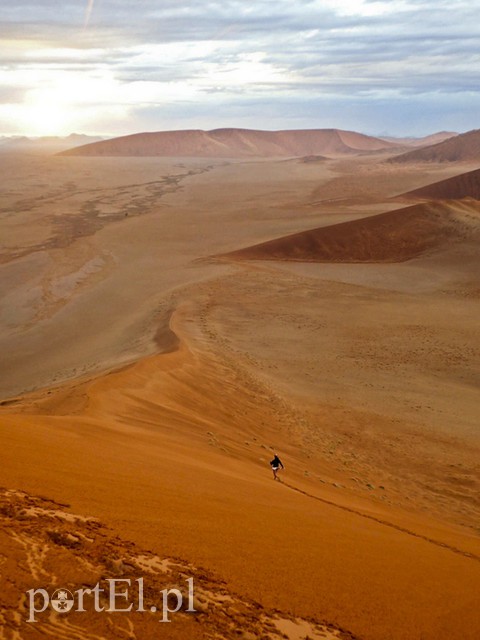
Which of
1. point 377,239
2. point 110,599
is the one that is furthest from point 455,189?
point 110,599

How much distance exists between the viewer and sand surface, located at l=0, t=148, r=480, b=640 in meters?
4.68

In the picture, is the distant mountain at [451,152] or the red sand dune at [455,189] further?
the distant mountain at [451,152]

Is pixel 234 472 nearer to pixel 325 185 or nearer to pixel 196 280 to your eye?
pixel 196 280

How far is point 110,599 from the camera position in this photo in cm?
424

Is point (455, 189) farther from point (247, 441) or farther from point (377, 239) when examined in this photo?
point (247, 441)

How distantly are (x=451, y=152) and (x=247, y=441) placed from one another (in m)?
136

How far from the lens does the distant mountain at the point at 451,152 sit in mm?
129625

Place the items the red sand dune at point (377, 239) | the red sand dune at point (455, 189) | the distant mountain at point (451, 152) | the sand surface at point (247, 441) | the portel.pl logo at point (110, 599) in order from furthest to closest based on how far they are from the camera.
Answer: the distant mountain at point (451, 152) → the red sand dune at point (455, 189) → the red sand dune at point (377, 239) → the sand surface at point (247, 441) → the portel.pl logo at point (110, 599)

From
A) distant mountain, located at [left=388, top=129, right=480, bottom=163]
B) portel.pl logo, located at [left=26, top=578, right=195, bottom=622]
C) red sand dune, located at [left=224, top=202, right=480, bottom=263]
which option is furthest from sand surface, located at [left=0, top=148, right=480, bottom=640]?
distant mountain, located at [left=388, top=129, right=480, bottom=163]

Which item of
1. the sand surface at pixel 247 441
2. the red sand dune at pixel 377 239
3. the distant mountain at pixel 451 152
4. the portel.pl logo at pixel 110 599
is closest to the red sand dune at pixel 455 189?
the red sand dune at pixel 377 239

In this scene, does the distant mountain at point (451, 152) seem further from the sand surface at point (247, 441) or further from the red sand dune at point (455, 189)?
the sand surface at point (247, 441)

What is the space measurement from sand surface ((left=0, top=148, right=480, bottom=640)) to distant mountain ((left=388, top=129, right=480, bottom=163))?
102152mm

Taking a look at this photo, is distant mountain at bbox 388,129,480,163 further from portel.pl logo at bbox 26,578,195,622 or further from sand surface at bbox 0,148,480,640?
portel.pl logo at bbox 26,578,195,622

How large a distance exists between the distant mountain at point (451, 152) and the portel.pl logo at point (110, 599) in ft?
438
